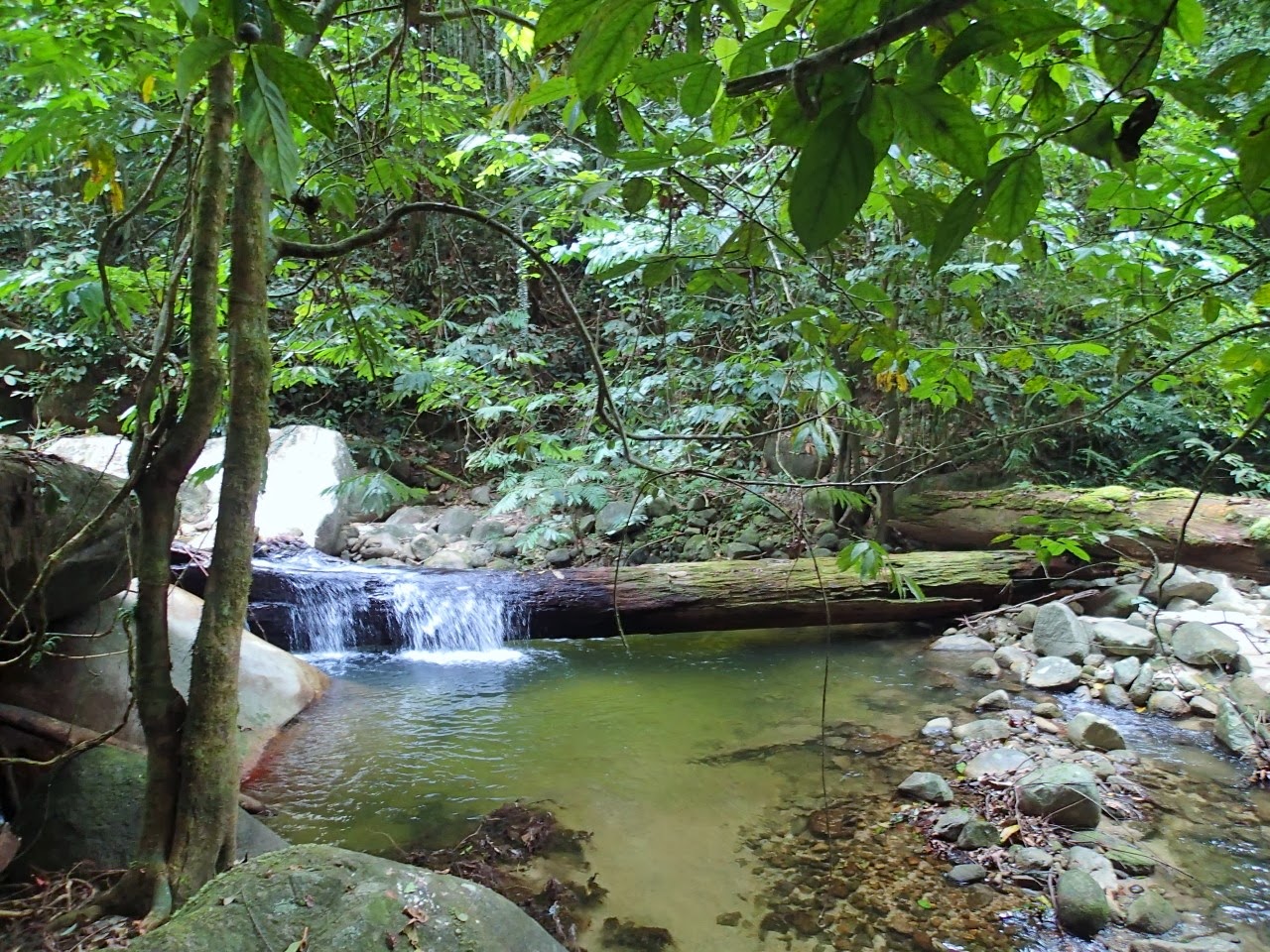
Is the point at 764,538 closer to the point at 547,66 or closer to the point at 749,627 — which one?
the point at 749,627

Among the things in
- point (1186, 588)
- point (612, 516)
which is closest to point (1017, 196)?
point (1186, 588)

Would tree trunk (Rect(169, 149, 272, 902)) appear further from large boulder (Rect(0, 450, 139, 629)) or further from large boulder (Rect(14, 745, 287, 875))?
large boulder (Rect(0, 450, 139, 629))

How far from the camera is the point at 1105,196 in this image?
1243 millimetres

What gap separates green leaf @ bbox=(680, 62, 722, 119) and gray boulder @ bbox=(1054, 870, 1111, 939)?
2.70 metres

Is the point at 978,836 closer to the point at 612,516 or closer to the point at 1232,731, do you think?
the point at 1232,731

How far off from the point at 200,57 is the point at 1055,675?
4.92 m

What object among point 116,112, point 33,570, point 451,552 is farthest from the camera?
point 451,552

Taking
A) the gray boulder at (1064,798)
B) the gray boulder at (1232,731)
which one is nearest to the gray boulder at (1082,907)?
the gray boulder at (1064,798)

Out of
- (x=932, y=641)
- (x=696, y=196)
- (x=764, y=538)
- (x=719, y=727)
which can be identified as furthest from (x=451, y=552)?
(x=696, y=196)

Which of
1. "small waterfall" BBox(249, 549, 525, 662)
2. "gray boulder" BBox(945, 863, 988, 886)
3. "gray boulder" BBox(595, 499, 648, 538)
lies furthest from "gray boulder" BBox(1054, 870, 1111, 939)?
"gray boulder" BBox(595, 499, 648, 538)

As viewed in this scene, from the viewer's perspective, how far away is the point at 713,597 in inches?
211

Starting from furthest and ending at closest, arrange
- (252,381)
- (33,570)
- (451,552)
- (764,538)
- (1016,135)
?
(451,552)
(764,538)
(33,570)
(252,381)
(1016,135)

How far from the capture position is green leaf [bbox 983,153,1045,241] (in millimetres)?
621

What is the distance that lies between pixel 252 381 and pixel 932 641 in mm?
5013
